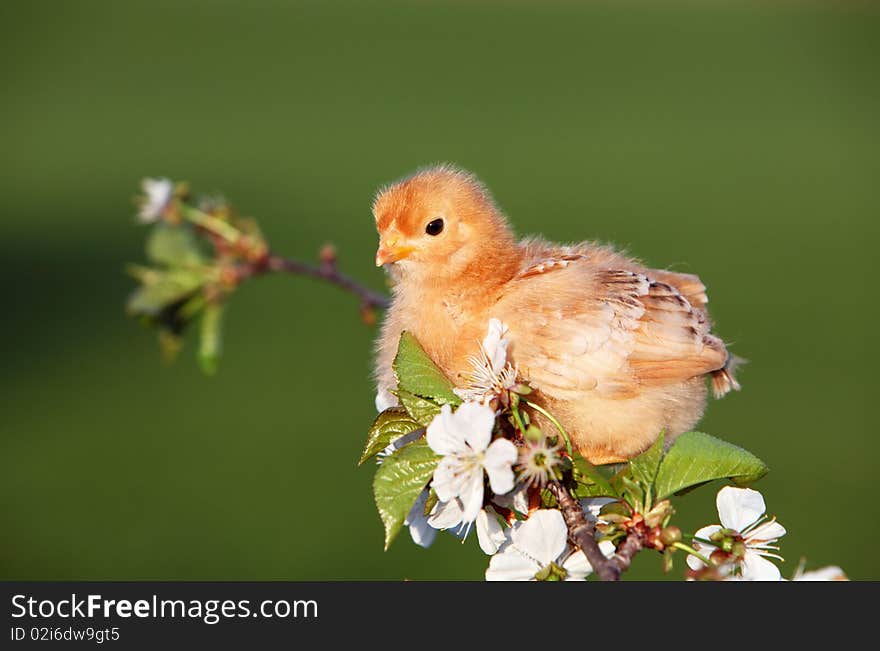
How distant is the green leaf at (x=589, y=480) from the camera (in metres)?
2.27

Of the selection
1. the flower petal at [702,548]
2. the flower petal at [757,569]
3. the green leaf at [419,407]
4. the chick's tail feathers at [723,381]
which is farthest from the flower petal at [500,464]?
the chick's tail feathers at [723,381]

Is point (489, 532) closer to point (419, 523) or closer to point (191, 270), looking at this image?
point (419, 523)

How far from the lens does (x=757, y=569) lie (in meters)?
2.35

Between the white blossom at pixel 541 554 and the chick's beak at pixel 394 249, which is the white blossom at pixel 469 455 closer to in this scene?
the white blossom at pixel 541 554

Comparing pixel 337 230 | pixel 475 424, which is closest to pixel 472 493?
pixel 475 424

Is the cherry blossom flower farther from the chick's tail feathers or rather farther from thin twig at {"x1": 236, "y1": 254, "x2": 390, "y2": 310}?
thin twig at {"x1": 236, "y1": 254, "x2": 390, "y2": 310}

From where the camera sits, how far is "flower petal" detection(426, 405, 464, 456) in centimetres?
217

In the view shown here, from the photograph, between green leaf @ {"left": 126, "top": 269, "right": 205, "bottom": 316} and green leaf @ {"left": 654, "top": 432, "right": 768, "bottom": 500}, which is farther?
green leaf @ {"left": 126, "top": 269, "right": 205, "bottom": 316}

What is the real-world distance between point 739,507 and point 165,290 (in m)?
2.16

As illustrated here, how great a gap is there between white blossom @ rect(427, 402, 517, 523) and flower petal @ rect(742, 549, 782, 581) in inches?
24.2

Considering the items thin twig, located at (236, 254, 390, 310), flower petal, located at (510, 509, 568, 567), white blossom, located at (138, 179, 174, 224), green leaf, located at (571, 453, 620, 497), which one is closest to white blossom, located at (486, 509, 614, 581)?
flower petal, located at (510, 509, 568, 567)

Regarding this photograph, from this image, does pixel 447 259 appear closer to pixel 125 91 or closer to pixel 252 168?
pixel 252 168

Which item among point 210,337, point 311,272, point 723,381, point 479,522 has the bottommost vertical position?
point 479,522

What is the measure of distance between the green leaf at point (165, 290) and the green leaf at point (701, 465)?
195cm
